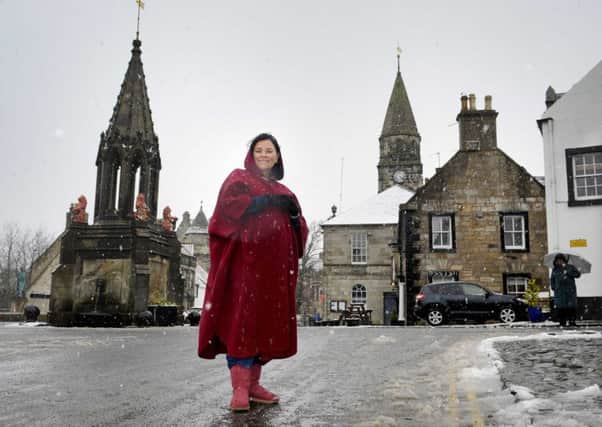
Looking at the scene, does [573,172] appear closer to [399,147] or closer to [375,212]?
[375,212]

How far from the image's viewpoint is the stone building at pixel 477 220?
26.9 metres

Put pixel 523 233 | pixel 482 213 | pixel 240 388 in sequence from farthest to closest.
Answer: pixel 482 213 → pixel 523 233 → pixel 240 388

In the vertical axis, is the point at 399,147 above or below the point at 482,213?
above

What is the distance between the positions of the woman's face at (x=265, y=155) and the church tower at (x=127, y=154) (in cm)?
1867

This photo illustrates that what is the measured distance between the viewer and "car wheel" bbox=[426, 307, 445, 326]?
69.0ft

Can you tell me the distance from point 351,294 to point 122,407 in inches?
1561

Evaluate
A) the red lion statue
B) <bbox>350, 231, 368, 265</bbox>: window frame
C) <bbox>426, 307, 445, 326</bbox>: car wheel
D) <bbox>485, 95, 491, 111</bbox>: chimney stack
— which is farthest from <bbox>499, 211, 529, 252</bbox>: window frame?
the red lion statue

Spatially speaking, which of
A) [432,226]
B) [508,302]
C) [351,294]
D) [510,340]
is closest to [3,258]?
[351,294]

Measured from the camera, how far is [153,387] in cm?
471

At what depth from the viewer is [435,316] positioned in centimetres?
2111

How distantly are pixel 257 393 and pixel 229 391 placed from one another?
0.53 meters

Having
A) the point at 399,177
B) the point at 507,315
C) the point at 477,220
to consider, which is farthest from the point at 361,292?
the point at 399,177

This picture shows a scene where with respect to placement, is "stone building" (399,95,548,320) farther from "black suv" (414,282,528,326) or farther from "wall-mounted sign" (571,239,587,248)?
"black suv" (414,282,528,326)

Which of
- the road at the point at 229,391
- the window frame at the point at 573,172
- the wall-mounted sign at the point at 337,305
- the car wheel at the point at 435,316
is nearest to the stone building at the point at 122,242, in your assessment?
the car wheel at the point at 435,316
